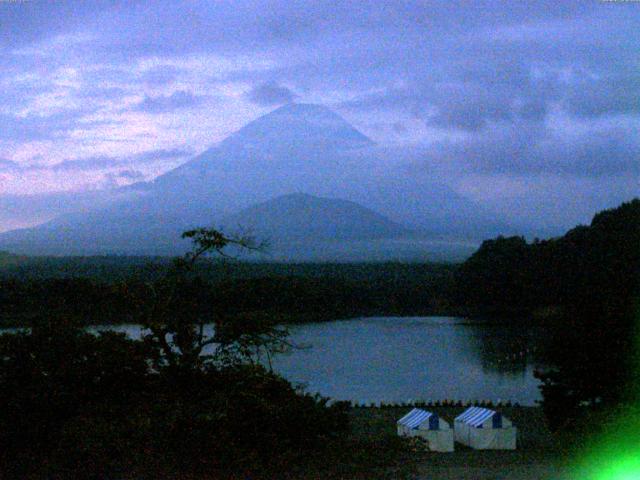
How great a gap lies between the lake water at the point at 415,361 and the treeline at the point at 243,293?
5.26 feet

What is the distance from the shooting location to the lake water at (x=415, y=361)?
21.3 m

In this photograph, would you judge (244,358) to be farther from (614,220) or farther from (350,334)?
(614,220)

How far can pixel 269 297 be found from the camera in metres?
34.2

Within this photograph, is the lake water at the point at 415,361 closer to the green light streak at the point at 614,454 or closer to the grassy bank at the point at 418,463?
the grassy bank at the point at 418,463

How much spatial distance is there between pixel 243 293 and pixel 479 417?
26.4 feet

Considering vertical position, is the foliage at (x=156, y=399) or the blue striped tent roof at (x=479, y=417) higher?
the foliage at (x=156, y=399)

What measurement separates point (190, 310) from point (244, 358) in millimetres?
525

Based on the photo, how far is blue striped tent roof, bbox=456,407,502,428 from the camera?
1236 cm

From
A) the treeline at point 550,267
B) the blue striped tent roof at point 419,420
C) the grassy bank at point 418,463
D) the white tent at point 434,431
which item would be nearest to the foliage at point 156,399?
the grassy bank at point 418,463

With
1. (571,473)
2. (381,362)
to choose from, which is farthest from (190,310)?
(381,362)

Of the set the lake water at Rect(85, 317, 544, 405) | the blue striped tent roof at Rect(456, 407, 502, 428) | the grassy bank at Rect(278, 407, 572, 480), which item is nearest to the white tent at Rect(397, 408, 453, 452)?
the blue striped tent roof at Rect(456, 407, 502, 428)

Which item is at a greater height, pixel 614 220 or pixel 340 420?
pixel 614 220

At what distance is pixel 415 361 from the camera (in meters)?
28.0

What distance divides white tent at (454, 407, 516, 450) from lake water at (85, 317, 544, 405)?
323 centimetres
